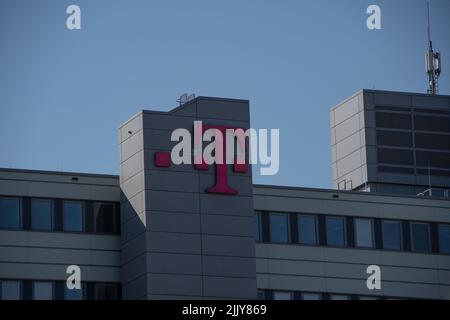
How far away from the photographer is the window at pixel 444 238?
8288 centimetres

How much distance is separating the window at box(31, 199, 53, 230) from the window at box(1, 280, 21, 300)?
10.5ft

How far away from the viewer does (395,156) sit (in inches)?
3462

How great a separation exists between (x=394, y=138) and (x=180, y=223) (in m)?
21.4

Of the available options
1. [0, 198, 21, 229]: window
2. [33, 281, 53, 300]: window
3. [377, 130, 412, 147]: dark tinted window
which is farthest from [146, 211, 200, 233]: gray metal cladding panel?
[377, 130, 412, 147]: dark tinted window

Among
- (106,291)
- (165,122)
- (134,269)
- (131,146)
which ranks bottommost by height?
(106,291)

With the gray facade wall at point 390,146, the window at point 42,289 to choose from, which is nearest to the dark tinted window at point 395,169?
the gray facade wall at point 390,146

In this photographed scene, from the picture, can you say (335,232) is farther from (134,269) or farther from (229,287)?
(134,269)

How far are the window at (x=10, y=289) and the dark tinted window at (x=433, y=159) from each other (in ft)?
94.7

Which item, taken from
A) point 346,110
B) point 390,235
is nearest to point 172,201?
point 390,235

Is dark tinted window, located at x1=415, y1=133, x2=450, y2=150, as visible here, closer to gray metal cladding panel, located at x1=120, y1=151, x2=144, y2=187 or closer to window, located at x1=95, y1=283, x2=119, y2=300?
gray metal cladding panel, located at x1=120, y1=151, x2=144, y2=187

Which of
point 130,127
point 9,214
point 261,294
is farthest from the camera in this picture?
point 261,294

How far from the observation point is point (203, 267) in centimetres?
7244

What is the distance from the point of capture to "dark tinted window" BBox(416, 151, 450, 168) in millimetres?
88375
